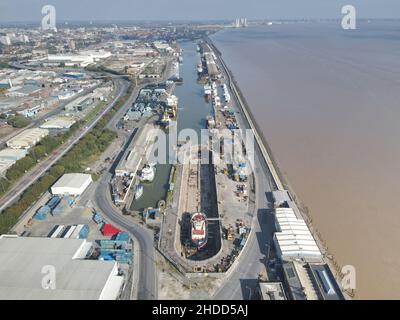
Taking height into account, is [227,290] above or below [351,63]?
below

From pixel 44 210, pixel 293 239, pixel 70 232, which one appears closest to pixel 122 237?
pixel 70 232

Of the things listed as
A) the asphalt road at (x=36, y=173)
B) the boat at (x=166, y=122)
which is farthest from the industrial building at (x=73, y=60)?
the boat at (x=166, y=122)

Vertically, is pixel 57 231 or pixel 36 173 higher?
pixel 36 173

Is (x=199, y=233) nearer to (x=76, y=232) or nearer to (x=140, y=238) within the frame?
(x=140, y=238)

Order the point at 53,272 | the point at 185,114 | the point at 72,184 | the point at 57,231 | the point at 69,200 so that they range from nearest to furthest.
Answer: the point at 53,272
the point at 57,231
the point at 69,200
the point at 72,184
the point at 185,114

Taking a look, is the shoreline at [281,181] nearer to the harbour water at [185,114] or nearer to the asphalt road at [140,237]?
the harbour water at [185,114]

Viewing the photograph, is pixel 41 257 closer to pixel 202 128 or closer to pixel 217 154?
pixel 217 154

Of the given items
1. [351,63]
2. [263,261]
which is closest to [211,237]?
[263,261]
